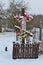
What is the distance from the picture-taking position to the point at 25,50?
847 centimetres

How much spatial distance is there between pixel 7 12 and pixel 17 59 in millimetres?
26968

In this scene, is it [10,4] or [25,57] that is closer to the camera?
[25,57]

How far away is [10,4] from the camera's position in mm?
34562

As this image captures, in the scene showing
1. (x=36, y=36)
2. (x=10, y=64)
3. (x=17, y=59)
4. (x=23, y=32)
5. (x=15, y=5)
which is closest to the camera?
(x=10, y=64)

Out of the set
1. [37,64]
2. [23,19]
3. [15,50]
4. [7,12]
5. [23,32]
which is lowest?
[37,64]

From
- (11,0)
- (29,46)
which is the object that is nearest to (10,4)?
(11,0)

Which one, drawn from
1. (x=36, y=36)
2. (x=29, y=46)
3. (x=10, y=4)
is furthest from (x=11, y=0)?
(x=29, y=46)

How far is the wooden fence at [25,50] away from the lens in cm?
838

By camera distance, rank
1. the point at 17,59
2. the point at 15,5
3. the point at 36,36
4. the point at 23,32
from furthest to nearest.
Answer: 1. the point at 15,5
2. the point at 36,36
3. the point at 23,32
4. the point at 17,59

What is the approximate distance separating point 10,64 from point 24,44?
1.43 m

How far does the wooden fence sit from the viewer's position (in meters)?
8.38

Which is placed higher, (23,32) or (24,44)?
(23,32)

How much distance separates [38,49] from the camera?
863cm

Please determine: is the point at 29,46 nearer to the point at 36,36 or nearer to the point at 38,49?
the point at 38,49
